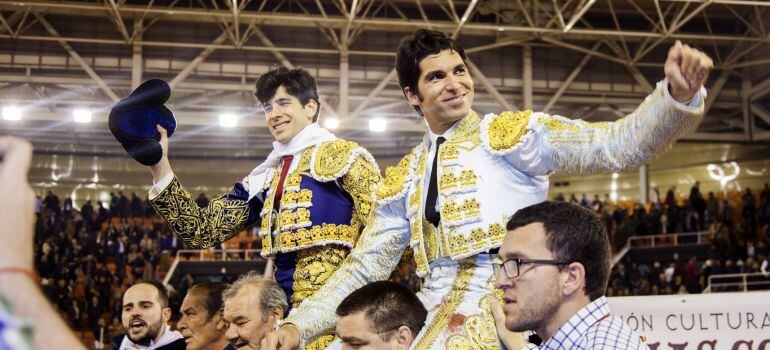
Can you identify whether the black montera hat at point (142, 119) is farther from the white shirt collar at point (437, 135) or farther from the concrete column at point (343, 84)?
the concrete column at point (343, 84)

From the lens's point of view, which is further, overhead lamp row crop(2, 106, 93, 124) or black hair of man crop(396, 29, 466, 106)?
overhead lamp row crop(2, 106, 93, 124)

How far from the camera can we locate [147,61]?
16.7m

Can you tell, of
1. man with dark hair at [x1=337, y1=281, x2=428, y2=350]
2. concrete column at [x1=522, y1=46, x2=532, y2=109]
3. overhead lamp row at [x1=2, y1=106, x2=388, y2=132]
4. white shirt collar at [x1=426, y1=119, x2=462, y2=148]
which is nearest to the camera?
man with dark hair at [x1=337, y1=281, x2=428, y2=350]

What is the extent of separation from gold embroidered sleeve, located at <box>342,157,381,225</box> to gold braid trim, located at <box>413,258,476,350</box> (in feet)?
2.74

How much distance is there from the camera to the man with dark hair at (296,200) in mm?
3391

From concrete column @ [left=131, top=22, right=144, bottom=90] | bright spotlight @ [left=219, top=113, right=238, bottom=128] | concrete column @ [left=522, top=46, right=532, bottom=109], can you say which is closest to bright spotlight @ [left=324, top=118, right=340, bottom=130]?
bright spotlight @ [left=219, top=113, right=238, bottom=128]

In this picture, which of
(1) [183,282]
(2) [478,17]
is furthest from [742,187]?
(1) [183,282]

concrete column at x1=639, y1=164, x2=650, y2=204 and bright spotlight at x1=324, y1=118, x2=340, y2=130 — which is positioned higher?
bright spotlight at x1=324, y1=118, x2=340, y2=130

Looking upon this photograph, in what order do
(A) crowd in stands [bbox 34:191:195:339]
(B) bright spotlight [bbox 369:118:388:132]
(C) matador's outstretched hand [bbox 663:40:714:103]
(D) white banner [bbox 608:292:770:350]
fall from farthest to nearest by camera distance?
(B) bright spotlight [bbox 369:118:388:132], (A) crowd in stands [bbox 34:191:195:339], (D) white banner [bbox 608:292:770:350], (C) matador's outstretched hand [bbox 663:40:714:103]

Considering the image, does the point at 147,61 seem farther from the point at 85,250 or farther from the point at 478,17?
the point at 478,17

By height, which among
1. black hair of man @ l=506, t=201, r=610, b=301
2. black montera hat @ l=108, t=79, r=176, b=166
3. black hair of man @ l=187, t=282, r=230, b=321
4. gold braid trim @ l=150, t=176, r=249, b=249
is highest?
black montera hat @ l=108, t=79, r=176, b=166

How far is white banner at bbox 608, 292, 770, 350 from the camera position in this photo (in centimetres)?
458

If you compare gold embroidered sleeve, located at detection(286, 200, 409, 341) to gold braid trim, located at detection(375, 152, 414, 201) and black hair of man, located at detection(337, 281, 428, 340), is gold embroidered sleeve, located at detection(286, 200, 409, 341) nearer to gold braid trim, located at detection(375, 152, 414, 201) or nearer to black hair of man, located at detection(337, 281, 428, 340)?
gold braid trim, located at detection(375, 152, 414, 201)

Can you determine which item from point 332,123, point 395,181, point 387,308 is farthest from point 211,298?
point 332,123
